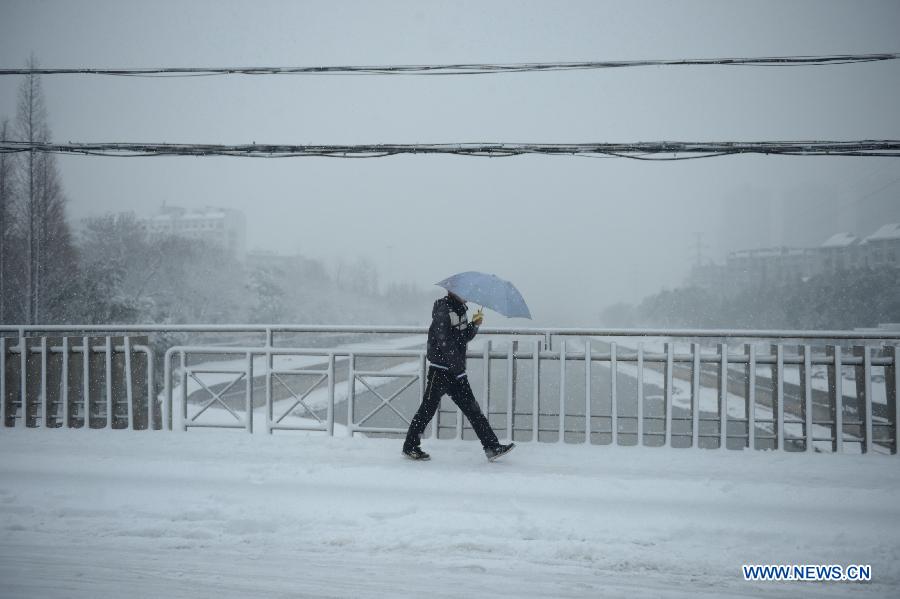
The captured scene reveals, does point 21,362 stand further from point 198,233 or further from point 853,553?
point 198,233

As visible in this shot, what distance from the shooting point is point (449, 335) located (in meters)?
5.31

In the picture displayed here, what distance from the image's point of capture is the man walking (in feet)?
17.4

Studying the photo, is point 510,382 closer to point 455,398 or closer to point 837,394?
point 455,398

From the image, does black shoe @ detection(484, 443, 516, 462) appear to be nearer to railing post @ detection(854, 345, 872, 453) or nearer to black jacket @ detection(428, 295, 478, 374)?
black jacket @ detection(428, 295, 478, 374)

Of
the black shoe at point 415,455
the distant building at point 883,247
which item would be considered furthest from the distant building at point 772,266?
the black shoe at point 415,455

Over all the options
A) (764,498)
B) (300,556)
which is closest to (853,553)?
(764,498)

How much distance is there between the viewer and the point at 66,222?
1280 inches

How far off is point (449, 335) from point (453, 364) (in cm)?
29

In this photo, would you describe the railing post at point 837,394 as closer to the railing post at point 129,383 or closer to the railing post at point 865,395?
the railing post at point 865,395

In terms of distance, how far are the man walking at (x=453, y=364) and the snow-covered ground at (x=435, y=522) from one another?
1.43 ft

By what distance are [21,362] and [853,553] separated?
9.31 m

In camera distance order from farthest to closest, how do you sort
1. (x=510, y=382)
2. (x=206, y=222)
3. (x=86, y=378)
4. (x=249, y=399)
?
(x=206, y=222), (x=86, y=378), (x=249, y=399), (x=510, y=382)

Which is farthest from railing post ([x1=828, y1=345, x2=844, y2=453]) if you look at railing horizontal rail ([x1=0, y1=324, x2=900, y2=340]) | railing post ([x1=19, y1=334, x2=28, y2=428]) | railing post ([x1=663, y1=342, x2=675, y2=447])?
railing post ([x1=19, y1=334, x2=28, y2=428])

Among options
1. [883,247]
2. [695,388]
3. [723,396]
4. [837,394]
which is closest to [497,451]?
[695,388]
